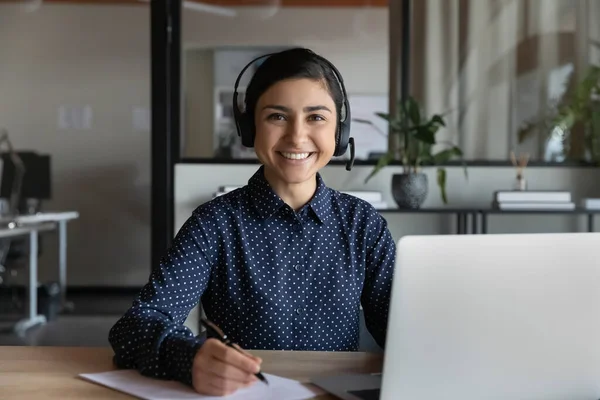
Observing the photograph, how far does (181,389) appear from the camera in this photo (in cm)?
99

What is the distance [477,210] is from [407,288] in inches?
122

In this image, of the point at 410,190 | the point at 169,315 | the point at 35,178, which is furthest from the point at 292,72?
the point at 35,178

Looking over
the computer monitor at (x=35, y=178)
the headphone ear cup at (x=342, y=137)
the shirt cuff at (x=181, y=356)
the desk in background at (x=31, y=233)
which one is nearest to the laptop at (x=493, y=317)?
the shirt cuff at (x=181, y=356)

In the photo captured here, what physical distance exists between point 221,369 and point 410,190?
2885 mm

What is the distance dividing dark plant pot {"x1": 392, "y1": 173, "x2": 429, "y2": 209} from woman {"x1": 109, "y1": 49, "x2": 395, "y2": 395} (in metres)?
2.32

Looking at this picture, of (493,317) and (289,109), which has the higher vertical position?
(289,109)

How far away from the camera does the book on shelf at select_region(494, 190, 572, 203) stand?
375 cm

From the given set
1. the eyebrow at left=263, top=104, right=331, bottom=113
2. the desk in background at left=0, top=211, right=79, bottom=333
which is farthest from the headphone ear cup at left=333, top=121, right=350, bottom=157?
the desk in background at left=0, top=211, right=79, bottom=333

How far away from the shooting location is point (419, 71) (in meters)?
4.26

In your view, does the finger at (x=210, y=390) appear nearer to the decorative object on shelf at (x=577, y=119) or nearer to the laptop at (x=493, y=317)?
the laptop at (x=493, y=317)

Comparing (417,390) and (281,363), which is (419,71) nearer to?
(281,363)

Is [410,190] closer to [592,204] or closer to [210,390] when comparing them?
[592,204]

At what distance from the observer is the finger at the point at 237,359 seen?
916mm

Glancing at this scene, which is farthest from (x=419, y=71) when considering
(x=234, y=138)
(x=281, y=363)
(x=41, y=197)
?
(x=281, y=363)
